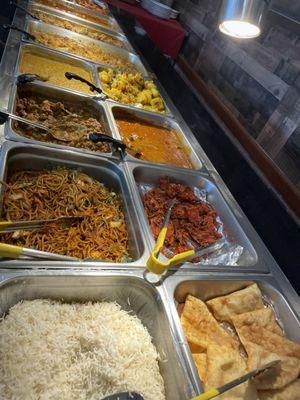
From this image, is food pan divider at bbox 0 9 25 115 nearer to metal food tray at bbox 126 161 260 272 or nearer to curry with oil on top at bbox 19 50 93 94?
curry with oil on top at bbox 19 50 93 94

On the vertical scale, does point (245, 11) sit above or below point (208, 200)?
above

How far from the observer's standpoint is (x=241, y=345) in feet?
5.44

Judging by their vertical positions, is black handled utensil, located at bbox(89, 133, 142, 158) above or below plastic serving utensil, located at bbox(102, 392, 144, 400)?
above

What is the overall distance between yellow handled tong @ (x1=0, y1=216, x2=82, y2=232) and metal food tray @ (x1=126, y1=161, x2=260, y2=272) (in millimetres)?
473

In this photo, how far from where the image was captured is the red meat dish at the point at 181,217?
2104 millimetres

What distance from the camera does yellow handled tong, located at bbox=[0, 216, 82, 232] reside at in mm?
1430

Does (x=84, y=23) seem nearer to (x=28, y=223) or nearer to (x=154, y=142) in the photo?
(x=154, y=142)

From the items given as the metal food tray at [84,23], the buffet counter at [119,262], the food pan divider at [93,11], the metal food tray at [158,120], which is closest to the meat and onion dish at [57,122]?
the buffet counter at [119,262]

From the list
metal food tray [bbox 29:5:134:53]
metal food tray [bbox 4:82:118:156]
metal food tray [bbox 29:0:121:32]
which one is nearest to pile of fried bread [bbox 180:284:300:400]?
metal food tray [bbox 4:82:118:156]

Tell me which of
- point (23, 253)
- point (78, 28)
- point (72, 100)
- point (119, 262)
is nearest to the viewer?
point (23, 253)

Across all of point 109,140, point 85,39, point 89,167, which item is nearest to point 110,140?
point 109,140

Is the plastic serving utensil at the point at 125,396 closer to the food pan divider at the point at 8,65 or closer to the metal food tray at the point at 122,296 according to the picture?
the metal food tray at the point at 122,296

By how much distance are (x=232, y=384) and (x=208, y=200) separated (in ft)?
5.19

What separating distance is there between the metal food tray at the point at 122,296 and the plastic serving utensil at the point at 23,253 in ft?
0.29
